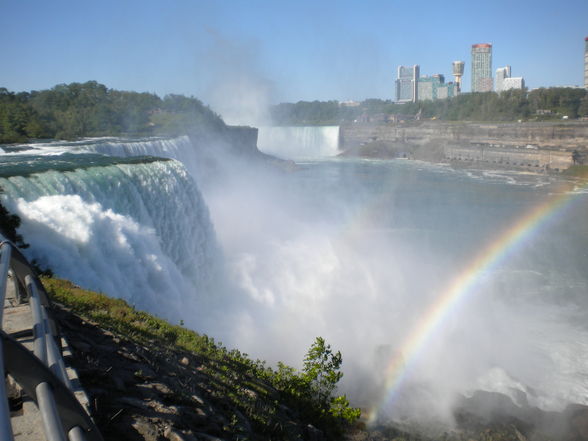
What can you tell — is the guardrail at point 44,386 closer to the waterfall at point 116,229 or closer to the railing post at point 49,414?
the railing post at point 49,414

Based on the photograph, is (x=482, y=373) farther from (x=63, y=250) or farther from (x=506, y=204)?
(x=506, y=204)

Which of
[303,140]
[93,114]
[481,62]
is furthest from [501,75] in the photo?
[93,114]

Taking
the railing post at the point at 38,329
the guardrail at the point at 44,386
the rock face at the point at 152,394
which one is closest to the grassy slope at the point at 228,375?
the rock face at the point at 152,394

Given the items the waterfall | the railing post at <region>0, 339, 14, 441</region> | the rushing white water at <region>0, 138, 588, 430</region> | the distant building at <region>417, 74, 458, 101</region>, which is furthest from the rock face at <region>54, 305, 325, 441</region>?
the distant building at <region>417, 74, 458, 101</region>

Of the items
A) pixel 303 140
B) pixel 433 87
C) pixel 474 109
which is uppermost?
pixel 433 87

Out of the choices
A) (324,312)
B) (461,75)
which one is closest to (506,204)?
(324,312)

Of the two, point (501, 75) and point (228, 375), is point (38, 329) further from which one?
point (501, 75)

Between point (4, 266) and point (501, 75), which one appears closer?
point (4, 266)
